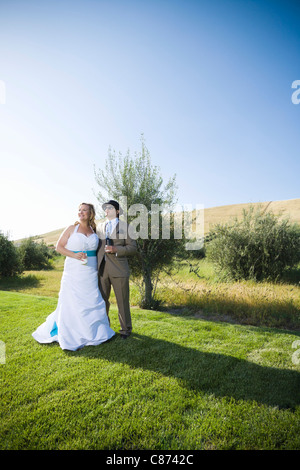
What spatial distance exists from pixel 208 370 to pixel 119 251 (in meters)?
2.65

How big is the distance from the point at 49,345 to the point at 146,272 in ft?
15.9

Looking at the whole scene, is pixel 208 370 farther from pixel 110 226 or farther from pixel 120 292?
pixel 110 226

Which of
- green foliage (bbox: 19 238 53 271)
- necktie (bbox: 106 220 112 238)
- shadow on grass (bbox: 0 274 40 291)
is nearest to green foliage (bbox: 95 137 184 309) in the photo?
necktie (bbox: 106 220 112 238)

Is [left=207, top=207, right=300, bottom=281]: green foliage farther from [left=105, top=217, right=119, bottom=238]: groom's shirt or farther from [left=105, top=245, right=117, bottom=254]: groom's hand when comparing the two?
[left=105, top=245, right=117, bottom=254]: groom's hand

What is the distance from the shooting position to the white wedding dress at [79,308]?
4789mm

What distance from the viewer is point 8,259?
65.1 feet

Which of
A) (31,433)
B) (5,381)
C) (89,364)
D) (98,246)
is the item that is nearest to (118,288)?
(98,246)

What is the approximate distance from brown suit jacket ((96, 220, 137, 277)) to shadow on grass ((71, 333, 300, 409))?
1.39 meters

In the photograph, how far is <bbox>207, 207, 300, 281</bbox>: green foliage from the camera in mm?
13828

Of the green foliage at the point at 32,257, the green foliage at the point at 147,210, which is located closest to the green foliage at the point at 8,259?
the green foliage at the point at 32,257

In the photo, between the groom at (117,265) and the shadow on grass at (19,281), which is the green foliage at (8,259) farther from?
the groom at (117,265)

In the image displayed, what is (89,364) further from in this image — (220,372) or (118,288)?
(220,372)

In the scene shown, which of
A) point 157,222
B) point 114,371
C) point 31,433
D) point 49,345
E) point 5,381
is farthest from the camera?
point 157,222
